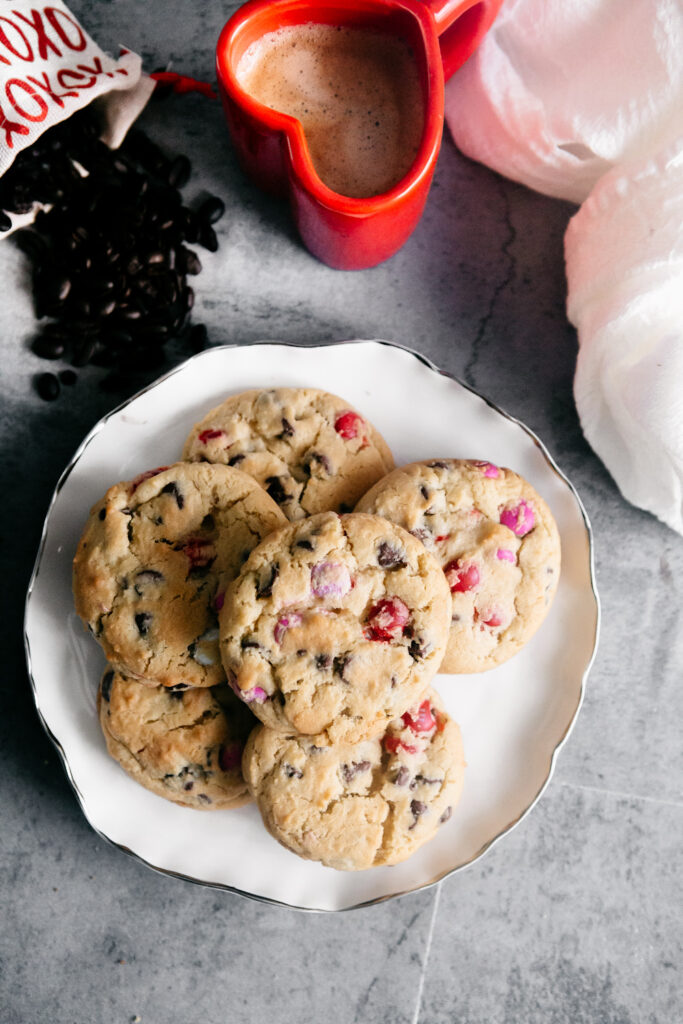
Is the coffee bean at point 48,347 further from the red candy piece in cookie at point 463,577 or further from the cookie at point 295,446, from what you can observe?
the red candy piece in cookie at point 463,577

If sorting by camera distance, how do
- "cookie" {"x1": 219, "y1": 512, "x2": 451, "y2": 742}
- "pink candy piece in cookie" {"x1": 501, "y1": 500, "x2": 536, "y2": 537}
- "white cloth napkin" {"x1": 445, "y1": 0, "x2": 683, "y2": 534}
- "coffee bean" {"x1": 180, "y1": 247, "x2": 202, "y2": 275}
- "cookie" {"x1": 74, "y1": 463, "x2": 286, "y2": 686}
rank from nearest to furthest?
"cookie" {"x1": 219, "y1": 512, "x2": 451, "y2": 742} → "cookie" {"x1": 74, "y1": 463, "x2": 286, "y2": 686} → "pink candy piece in cookie" {"x1": 501, "y1": 500, "x2": 536, "y2": 537} → "white cloth napkin" {"x1": 445, "y1": 0, "x2": 683, "y2": 534} → "coffee bean" {"x1": 180, "y1": 247, "x2": 202, "y2": 275}

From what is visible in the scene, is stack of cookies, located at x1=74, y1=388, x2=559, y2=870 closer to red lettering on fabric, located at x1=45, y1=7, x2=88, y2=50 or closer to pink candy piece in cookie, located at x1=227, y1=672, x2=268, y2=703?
pink candy piece in cookie, located at x1=227, y1=672, x2=268, y2=703

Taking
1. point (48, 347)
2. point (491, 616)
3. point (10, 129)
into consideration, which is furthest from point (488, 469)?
point (10, 129)

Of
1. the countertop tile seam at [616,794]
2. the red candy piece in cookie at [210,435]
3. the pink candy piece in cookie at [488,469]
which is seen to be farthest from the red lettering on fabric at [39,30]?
the countertop tile seam at [616,794]

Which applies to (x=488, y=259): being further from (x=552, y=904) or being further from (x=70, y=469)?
(x=552, y=904)

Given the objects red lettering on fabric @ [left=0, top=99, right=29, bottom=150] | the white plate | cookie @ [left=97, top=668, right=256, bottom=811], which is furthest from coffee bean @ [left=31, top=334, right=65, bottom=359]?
cookie @ [left=97, top=668, right=256, bottom=811]

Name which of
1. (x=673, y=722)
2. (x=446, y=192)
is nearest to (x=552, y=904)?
(x=673, y=722)

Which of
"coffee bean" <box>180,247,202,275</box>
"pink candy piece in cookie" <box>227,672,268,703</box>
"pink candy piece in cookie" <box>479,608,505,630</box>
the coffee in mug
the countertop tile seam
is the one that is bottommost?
the countertop tile seam
